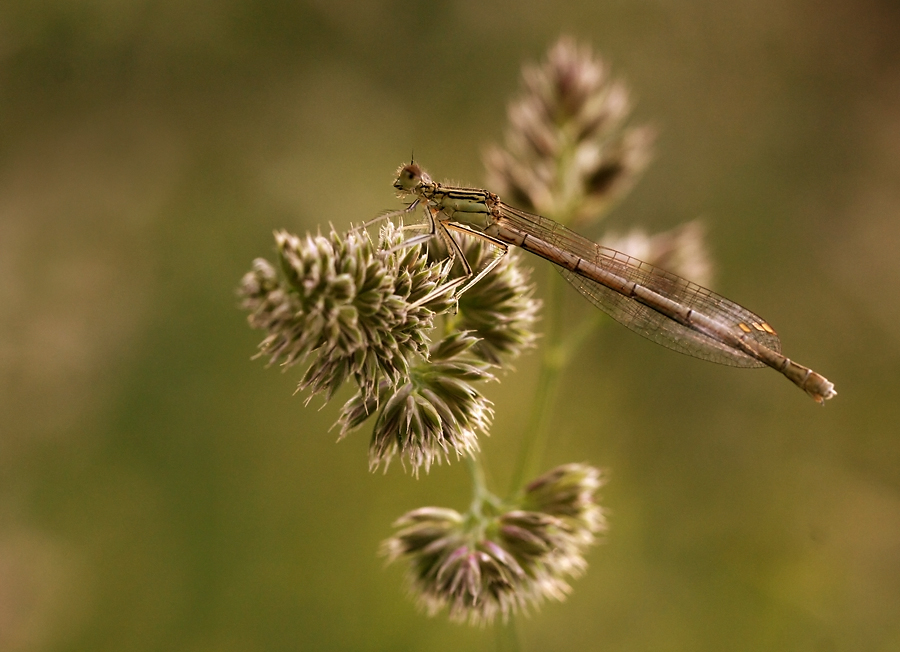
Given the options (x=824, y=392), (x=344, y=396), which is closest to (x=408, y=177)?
(x=344, y=396)

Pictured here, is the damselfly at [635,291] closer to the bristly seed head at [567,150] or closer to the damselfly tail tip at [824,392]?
the damselfly tail tip at [824,392]

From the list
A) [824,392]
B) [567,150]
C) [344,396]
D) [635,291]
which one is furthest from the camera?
[344,396]

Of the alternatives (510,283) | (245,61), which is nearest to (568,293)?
(510,283)

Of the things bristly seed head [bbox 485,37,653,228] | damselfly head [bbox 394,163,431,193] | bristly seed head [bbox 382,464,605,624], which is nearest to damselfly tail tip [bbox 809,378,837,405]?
bristly seed head [bbox 382,464,605,624]

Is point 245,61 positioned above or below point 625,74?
below

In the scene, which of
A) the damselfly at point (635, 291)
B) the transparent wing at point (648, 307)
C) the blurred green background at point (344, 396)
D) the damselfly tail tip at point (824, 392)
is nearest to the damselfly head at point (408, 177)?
the damselfly at point (635, 291)

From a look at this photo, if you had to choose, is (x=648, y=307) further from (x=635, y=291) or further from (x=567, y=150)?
(x=567, y=150)

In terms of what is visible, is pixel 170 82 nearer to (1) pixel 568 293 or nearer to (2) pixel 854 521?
(1) pixel 568 293
